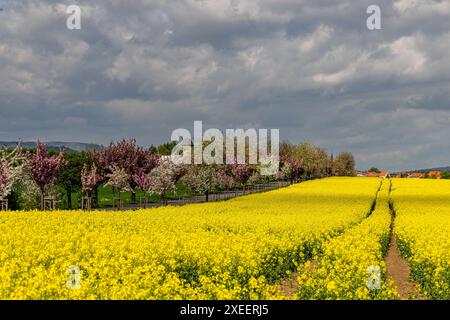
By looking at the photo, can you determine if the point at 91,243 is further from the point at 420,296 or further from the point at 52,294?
the point at 420,296

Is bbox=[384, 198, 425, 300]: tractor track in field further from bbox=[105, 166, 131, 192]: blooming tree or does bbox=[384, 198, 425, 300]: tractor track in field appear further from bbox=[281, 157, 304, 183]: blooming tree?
bbox=[281, 157, 304, 183]: blooming tree

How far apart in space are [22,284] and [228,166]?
79687mm

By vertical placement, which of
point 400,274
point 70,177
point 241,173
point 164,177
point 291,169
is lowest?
point 400,274

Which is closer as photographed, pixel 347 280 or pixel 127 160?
pixel 347 280

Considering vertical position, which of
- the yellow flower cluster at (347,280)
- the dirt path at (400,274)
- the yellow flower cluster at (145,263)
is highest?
the yellow flower cluster at (145,263)

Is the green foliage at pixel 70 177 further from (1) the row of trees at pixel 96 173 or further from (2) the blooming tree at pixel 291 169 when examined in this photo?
(2) the blooming tree at pixel 291 169

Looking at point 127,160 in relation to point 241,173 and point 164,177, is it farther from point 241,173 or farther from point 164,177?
point 241,173

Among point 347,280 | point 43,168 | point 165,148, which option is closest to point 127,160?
point 43,168

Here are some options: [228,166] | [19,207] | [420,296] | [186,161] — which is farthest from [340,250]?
[228,166]

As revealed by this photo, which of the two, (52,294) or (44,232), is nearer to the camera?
(52,294)

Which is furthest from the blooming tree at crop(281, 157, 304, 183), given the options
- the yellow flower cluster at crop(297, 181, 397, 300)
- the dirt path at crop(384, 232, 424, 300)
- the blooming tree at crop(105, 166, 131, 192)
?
the yellow flower cluster at crop(297, 181, 397, 300)

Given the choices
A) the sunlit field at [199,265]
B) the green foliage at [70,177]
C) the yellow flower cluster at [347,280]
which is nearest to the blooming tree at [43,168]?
the green foliage at [70,177]

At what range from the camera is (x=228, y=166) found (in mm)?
93500
